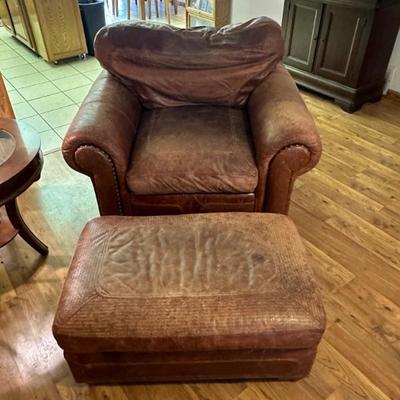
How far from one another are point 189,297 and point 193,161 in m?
0.64

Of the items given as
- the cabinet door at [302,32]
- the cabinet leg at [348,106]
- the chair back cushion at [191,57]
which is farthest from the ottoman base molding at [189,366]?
the cabinet door at [302,32]

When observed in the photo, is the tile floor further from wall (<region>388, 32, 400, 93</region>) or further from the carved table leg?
wall (<region>388, 32, 400, 93</region>)

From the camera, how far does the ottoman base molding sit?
114 centimetres

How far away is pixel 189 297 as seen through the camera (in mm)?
1079

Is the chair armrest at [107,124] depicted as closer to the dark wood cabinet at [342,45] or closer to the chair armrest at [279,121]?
the chair armrest at [279,121]

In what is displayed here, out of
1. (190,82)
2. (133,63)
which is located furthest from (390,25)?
(133,63)

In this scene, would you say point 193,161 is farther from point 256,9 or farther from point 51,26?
point 51,26

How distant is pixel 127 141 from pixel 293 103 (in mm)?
727

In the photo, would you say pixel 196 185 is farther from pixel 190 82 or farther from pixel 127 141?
pixel 190 82

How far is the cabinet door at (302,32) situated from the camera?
2.83 meters

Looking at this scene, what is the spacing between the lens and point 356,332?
57.2 inches

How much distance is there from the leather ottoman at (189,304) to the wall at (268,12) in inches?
94.9

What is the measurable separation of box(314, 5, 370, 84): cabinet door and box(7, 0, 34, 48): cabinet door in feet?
9.49

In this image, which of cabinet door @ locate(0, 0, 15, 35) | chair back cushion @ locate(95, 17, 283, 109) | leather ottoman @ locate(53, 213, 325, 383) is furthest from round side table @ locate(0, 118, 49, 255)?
cabinet door @ locate(0, 0, 15, 35)
